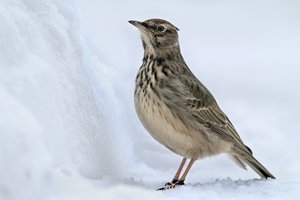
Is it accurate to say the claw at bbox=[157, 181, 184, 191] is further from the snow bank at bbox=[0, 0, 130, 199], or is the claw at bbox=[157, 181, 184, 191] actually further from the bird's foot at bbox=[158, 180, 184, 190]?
the snow bank at bbox=[0, 0, 130, 199]

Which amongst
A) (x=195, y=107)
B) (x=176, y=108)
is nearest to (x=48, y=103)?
(x=176, y=108)

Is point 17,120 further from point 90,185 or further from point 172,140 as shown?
point 172,140

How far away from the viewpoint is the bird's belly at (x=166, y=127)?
22.7 ft

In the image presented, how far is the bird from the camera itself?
22.9 ft

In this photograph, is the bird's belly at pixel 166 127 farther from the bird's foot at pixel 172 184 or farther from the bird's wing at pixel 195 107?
the bird's foot at pixel 172 184

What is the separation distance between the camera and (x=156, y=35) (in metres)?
7.46

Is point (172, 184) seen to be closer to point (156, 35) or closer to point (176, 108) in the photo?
point (176, 108)

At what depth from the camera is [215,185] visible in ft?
21.7

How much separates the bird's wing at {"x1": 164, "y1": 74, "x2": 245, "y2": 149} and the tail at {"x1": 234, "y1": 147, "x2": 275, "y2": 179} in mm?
84

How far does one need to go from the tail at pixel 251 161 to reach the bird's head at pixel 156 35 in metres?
1.35

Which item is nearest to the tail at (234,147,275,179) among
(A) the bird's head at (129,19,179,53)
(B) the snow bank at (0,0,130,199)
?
(B) the snow bank at (0,0,130,199)

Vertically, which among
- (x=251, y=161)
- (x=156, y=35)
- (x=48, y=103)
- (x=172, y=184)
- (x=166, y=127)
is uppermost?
(x=156, y=35)

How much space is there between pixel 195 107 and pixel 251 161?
903mm

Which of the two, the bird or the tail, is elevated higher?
the bird
